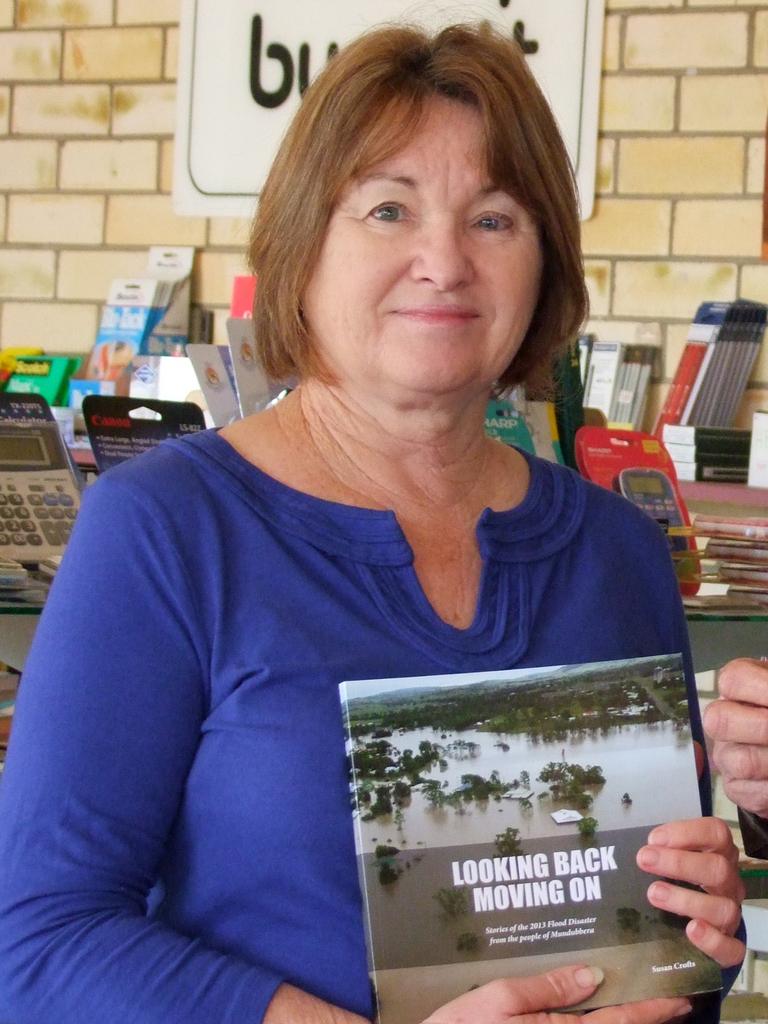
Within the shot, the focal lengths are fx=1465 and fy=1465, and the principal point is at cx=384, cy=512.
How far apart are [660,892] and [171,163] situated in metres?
3.92

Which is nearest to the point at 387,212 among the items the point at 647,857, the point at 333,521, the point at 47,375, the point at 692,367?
the point at 333,521

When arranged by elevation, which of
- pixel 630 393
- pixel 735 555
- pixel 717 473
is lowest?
pixel 735 555

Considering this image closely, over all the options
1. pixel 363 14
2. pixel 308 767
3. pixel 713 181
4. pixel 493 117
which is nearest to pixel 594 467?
pixel 493 117

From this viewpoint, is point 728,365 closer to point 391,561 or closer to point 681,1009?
point 391,561

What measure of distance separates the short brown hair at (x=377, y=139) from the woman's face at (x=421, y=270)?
0.01 meters

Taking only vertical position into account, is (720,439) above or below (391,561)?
above

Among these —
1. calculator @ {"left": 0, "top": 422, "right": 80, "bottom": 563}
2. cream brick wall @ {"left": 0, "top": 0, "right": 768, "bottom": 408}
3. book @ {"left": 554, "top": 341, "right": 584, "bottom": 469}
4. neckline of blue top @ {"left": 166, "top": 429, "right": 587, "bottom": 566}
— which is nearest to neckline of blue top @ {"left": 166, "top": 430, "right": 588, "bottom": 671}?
neckline of blue top @ {"left": 166, "top": 429, "right": 587, "bottom": 566}

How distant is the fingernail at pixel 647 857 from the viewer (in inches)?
45.1

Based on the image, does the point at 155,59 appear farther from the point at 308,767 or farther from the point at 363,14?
the point at 308,767

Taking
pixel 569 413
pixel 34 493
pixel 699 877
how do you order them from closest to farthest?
pixel 699 877 → pixel 34 493 → pixel 569 413

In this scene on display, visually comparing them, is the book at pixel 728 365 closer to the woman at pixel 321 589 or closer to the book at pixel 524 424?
the book at pixel 524 424

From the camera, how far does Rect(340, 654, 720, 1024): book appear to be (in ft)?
3.51

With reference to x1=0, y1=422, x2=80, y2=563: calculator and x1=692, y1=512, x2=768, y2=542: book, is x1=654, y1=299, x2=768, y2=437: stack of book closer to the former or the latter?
x1=692, y1=512, x2=768, y2=542: book

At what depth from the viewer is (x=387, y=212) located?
4.25ft
